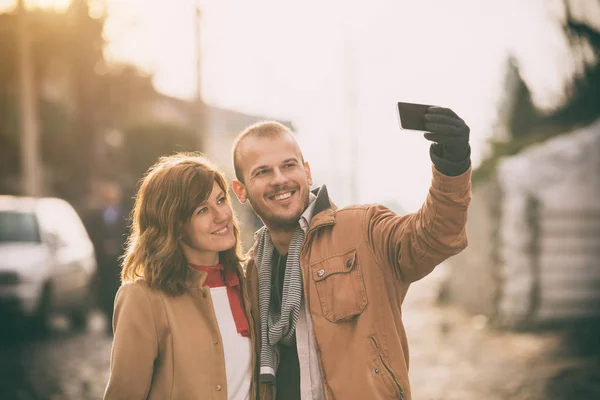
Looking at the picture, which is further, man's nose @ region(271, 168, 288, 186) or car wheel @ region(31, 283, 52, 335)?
car wheel @ region(31, 283, 52, 335)

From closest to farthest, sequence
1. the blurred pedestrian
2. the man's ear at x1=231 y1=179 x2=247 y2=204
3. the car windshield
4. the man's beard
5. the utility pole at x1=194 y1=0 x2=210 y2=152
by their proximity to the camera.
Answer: the man's beard < the man's ear at x1=231 y1=179 x2=247 y2=204 < the blurred pedestrian < the car windshield < the utility pole at x1=194 y1=0 x2=210 y2=152

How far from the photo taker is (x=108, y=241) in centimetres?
1137

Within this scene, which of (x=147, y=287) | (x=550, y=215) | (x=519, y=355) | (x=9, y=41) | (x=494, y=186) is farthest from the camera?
(x=9, y=41)

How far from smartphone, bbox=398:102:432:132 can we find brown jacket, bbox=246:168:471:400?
0.21m

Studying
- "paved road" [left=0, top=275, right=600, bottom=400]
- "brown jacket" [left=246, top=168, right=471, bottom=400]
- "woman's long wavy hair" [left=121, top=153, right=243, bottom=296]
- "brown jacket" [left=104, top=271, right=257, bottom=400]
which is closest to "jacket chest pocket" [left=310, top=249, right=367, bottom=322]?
"brown jacket" [left=246, top=168, right=471, bottom=400]

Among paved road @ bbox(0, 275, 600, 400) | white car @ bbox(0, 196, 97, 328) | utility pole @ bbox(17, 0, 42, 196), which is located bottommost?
paved road @ bbox(0, 275, 600, 400)

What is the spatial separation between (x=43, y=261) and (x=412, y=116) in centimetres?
910

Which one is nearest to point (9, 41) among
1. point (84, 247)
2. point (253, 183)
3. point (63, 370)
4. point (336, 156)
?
point (336, 156)

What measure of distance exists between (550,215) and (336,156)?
20.7 m

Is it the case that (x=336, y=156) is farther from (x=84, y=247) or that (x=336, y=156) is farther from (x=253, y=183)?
(x=253, y=183)

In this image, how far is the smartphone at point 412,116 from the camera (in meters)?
2.95

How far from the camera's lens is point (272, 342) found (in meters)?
3.33

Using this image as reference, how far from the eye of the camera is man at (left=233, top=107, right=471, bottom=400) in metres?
3.07

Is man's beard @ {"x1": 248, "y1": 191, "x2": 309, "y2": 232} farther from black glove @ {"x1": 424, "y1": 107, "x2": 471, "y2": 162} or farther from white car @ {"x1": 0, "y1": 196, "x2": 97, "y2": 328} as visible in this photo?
white car @ {"x1": 0, "y1": 196, "x2": 97, "y2": 328}
